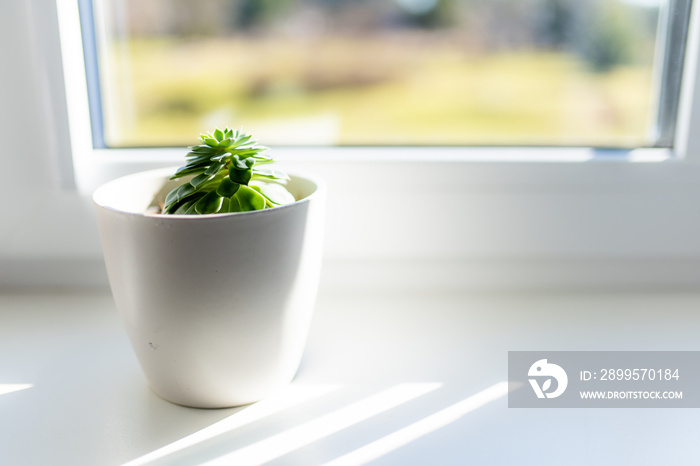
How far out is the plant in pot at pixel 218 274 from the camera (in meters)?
0.38

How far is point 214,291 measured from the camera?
1.27ft

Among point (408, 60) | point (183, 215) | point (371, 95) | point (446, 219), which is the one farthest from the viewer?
point (371, 95)

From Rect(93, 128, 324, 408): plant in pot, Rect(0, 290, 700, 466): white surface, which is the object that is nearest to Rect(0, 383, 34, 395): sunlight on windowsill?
Rect(0, 290, 700, 466): white surface

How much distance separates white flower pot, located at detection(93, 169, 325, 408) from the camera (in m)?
0.38

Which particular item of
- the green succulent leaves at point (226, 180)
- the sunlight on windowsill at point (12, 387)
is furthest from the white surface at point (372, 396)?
the green succulent leaves at point (226, 180)

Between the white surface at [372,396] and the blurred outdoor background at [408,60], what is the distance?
0.19 m

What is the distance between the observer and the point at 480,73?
953 mm

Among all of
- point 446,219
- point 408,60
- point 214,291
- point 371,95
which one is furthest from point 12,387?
point 371,95

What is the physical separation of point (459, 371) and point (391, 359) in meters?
0.06

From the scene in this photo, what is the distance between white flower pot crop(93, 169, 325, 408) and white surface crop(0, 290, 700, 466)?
0.03 metres

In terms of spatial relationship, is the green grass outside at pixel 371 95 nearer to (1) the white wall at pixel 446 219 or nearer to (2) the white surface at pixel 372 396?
(1) the white wall at pixel 446 219

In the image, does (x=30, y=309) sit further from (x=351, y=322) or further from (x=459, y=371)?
(x=459, y=371)

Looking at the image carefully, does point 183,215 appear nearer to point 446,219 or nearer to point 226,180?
point 226,180

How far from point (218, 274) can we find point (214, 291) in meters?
0.01
